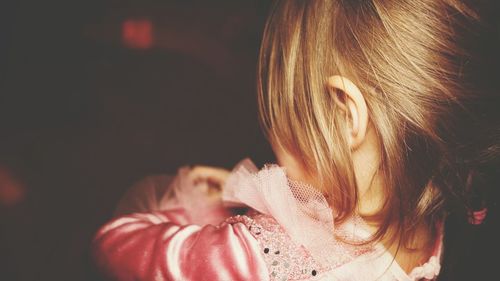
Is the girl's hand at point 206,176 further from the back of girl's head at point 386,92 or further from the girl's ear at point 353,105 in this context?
the girl's ear at point 353,105

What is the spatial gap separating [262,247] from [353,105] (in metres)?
0.22

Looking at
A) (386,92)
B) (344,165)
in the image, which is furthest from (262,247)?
Answer: (386,92)

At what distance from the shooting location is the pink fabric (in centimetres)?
45

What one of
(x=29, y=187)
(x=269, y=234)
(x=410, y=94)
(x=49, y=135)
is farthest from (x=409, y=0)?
(x=49, y=135)

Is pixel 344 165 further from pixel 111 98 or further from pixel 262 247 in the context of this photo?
pixel 111 98

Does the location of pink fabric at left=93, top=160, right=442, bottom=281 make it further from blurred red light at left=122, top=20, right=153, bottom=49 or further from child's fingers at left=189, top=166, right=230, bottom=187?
blurred red light at left=122, top=20, right=153, bottom=49

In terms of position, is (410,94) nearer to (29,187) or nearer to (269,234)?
(269,234)

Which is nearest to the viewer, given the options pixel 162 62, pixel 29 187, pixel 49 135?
pixel 29 187

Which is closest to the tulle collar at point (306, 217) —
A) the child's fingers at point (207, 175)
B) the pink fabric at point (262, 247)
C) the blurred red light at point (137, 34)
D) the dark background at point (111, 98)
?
the pink fabric at point (262, 247)

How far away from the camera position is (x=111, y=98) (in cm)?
136

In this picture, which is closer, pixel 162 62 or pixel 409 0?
pixel 409 0

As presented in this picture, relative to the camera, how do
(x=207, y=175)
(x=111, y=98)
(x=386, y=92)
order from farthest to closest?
(x=111, y=98) → (x=207, y=175) → (x=386, y=92)

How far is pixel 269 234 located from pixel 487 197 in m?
0.45

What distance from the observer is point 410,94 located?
447 mm
